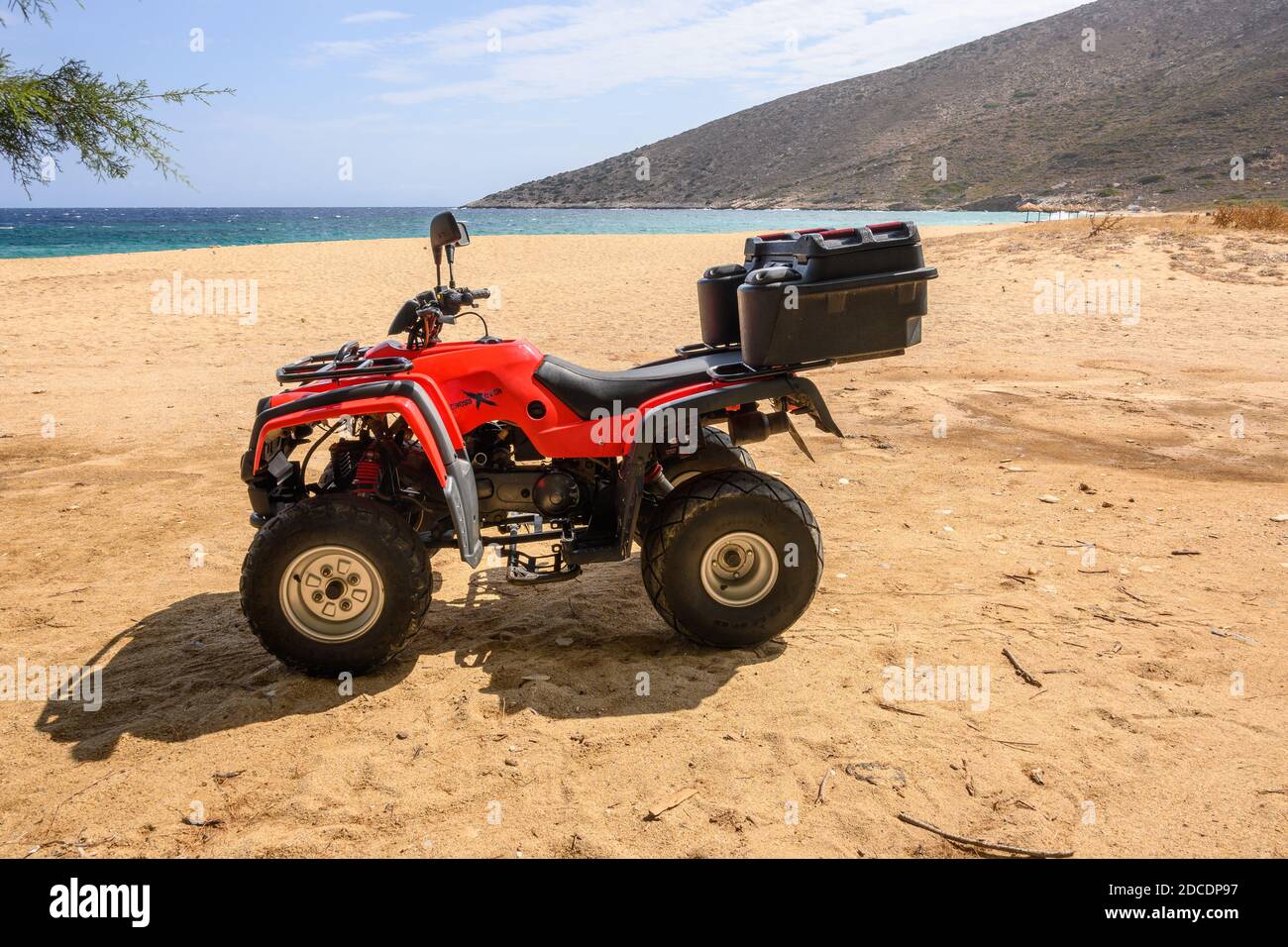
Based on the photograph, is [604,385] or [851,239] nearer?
[851,239]

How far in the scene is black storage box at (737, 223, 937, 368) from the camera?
4.10 meters

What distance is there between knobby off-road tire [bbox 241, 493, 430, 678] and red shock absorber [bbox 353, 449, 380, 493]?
26 cm

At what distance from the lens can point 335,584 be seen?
4062 mm

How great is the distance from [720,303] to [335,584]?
8.20ft

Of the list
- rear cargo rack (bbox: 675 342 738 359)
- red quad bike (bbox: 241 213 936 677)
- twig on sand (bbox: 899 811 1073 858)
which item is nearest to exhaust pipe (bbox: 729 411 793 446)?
red quad bike (bbox: 241 213 936 677)

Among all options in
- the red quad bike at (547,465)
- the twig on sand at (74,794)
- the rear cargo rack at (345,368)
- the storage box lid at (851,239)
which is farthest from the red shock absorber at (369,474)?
the storage box lid at (851,239)

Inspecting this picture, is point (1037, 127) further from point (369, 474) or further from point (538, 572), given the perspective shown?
point (369, 474)

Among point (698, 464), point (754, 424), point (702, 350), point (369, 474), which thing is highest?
point (702, 350)

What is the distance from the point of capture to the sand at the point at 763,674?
320 cm

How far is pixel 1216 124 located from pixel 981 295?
57.2 metres

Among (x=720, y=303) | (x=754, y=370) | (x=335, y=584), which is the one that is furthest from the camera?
(x=720, y=303)

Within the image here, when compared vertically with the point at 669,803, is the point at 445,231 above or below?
above

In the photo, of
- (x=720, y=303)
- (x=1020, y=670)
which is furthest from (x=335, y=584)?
(x=1020, y=670)
